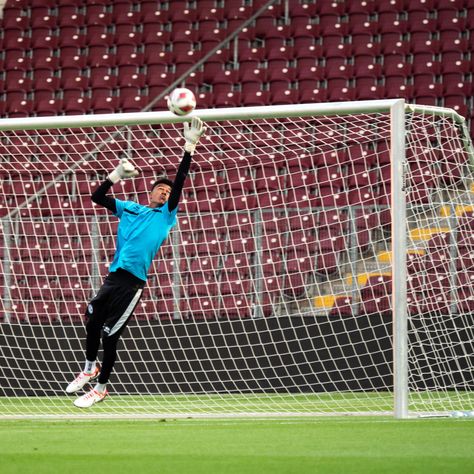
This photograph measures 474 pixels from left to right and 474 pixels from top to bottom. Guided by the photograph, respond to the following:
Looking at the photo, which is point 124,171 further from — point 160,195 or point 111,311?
point 111,311

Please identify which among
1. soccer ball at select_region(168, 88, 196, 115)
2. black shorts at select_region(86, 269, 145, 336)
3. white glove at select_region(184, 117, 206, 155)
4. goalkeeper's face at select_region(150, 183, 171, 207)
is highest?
soccer ball at select_region(168, 88, 196, 115)

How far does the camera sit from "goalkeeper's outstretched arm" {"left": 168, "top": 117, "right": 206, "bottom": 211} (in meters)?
6.66

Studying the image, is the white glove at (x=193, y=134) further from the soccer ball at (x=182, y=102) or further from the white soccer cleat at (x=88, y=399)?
the white soccer cleat at (x=88, y=399)

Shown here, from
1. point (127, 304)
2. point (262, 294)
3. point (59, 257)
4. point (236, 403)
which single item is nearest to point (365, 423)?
point (127, 304)

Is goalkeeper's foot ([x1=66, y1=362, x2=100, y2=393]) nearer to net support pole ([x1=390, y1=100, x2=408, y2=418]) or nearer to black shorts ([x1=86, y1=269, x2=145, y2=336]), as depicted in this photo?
black shorts ([x1=86, y1=269, x2=145, y2=336])

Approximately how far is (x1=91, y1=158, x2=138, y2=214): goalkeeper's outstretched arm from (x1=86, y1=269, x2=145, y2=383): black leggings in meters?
0.53

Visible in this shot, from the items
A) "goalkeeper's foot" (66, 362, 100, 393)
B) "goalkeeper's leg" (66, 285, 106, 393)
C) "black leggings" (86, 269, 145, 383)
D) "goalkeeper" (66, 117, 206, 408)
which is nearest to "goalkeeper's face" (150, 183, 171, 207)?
"goalkeeper" (66, 117, 206, 408)

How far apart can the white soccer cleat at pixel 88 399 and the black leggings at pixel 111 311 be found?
11 centimetres

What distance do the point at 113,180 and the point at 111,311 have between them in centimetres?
93

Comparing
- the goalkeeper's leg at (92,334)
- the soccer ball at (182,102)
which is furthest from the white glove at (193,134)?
the goalkeeper's leg at (92,334)

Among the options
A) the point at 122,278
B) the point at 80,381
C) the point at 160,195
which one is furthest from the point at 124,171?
the point at 80,381

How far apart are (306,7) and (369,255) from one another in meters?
7.32

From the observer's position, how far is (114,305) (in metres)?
6.89

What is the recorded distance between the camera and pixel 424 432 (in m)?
5.62
